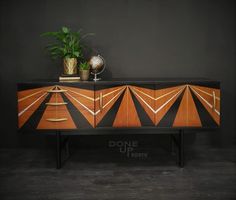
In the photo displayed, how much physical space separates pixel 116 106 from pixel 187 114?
2.48ft

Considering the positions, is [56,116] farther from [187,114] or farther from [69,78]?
[187,114]

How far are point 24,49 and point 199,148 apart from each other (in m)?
2.60

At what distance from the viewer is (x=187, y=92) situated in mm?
3305

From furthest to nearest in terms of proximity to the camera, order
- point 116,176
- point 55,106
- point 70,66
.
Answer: point 70,66 < point 55,106 < point 116,176

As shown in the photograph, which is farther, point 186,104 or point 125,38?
point 125,38

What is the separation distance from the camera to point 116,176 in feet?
10.3

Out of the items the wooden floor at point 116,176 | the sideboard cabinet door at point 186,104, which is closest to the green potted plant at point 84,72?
the sideboard cabinet door at point 186,104

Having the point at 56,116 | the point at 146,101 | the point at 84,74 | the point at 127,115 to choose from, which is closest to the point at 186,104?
the point at 146,101

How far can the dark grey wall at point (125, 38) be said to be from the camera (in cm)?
400

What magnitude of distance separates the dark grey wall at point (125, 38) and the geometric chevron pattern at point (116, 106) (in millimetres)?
821

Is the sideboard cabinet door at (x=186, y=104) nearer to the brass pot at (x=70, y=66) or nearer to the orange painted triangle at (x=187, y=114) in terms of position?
the orange painted triangle at (x=187, y=114)

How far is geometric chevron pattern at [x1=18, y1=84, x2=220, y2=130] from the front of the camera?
329 centimetres

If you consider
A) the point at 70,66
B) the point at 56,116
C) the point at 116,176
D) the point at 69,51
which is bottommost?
the point at 116,176

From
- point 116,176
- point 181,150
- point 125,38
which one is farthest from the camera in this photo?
point 125,38
